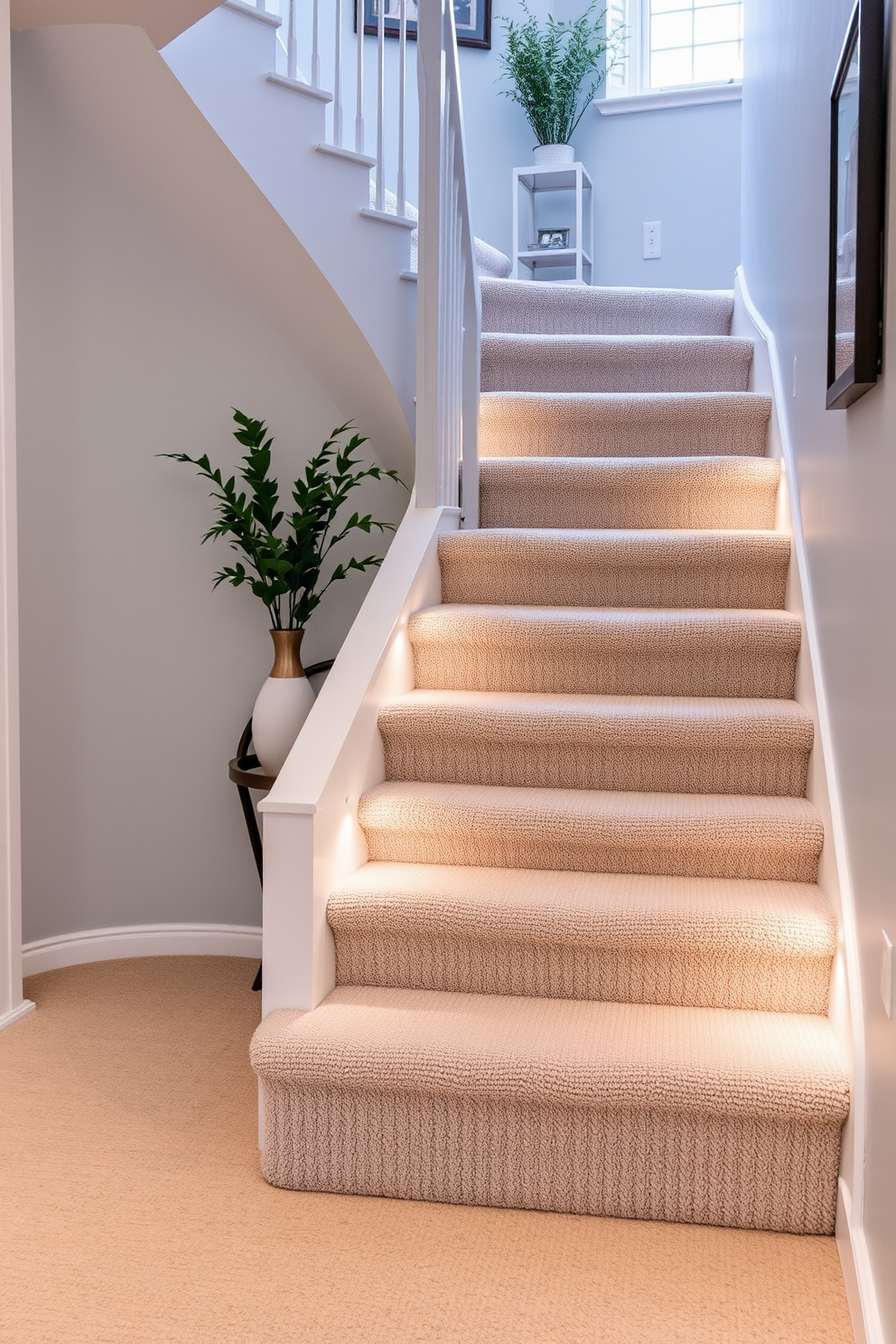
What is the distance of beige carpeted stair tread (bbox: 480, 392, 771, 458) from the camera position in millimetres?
3188

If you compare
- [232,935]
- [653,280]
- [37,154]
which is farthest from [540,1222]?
[653,280]

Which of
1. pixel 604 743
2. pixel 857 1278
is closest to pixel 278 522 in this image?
pixel 604 743

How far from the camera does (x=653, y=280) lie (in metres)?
4.82

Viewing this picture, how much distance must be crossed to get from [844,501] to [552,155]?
3.30 m

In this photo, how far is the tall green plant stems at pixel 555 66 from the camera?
470 cm

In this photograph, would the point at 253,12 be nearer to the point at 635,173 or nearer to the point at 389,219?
the point at 389,219

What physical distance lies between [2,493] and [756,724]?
1652 mm

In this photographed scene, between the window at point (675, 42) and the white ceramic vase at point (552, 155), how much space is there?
450 mm

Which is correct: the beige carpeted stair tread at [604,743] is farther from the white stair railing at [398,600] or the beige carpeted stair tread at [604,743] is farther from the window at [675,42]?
the window at [675,42]

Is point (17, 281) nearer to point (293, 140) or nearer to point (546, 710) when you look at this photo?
point (293, 140)

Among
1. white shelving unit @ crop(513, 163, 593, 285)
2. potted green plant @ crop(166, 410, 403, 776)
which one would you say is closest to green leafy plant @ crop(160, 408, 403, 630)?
potted green plant @ crop(166, 410, 403, 776)

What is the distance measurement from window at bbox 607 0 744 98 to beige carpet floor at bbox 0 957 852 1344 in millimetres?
4580

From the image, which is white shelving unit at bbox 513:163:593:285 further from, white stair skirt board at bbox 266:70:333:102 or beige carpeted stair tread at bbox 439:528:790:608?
beige carpeted stair tread at bbox 439:528:790:608

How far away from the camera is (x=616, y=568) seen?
9.12 ft
